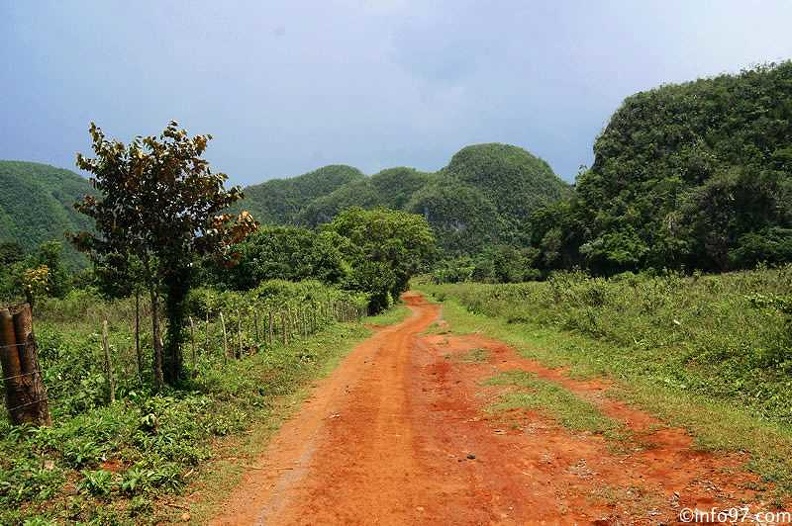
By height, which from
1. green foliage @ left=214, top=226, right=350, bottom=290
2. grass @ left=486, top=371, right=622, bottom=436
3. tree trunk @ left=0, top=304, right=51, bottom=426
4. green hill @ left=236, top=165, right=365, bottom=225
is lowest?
grass @ left=486, top=371, right=622, bottom=436

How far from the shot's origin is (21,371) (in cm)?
725

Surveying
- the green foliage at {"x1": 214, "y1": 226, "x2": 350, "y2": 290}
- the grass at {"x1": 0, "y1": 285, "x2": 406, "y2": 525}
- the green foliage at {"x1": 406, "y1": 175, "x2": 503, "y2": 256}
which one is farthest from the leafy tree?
the green foliage at {"x1": 406, "y1": 175, "x2": 503, "y2": 256}

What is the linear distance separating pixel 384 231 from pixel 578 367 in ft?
139

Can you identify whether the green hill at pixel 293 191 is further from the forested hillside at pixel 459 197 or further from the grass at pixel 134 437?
the grass at pixel 134 437

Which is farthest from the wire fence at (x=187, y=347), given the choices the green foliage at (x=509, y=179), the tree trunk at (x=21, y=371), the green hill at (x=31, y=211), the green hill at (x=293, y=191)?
the green hill at (x=293, y=191)

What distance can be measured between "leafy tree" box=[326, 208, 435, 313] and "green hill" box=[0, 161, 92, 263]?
47356mm

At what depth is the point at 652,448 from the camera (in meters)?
6.93

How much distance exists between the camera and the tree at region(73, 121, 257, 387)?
9.35m

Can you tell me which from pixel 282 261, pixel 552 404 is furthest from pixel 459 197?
pixel 552 404

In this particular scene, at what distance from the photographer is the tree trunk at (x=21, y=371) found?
711 cm

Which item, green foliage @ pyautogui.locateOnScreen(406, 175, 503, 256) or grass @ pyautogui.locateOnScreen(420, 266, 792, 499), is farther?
green foliage @ pyautogui.locateOnScreen(406, 175, 503, 256)

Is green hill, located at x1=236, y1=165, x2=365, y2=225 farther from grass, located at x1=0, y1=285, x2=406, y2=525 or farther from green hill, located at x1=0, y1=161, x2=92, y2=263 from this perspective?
grass, located at x1=0, y1=285, x2=406, y2=525

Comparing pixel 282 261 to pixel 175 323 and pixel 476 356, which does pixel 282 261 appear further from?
pixel 175 323

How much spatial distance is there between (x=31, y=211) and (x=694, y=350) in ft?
344
